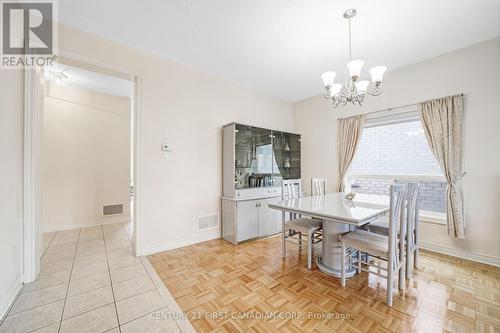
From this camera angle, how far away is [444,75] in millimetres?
2664

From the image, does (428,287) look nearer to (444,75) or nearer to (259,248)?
(259,248)

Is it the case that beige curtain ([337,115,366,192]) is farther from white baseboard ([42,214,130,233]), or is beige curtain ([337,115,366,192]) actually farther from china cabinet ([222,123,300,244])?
white baseboard ([42,214,130,233])

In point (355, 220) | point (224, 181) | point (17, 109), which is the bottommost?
point (355, 220)

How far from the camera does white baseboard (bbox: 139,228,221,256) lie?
2.63 metres

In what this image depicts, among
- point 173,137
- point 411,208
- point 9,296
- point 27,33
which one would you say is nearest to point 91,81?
point 27,33

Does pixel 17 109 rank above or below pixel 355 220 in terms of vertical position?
above

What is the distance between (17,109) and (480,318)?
427 centimetres

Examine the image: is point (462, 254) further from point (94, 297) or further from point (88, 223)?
point (88, 223)

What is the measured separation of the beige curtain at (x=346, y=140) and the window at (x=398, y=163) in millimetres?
135

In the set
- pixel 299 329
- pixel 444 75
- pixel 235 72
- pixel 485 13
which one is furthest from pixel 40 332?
pixel 444 75

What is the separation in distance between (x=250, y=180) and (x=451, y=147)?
2833mm

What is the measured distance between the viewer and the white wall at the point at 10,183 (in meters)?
1.52

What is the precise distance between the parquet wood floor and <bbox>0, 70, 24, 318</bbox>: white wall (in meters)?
1.15

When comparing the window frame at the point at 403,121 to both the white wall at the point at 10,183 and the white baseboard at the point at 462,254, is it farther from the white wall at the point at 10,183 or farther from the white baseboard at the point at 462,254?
the white wall at the point at 10,183
